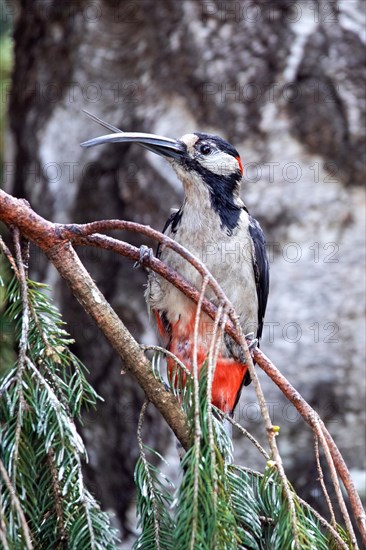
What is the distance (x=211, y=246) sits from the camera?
316 cm

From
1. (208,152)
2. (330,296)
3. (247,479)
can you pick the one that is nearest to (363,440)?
(330,296)

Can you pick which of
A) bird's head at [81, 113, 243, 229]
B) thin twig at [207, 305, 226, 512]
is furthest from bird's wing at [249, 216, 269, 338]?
thin twig at [207, 305, 226, 512]

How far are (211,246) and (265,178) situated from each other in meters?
0.93

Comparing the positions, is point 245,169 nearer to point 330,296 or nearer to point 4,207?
point 330,296

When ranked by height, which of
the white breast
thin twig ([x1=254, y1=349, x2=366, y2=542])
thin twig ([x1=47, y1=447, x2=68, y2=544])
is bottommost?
thin twig ([x1=47, y1=447, x2=68, y2=544])

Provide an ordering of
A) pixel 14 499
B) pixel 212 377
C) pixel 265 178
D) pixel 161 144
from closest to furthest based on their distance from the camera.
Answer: pixel 14 499 < pixel 212 377 < pixel 161 144 < pixel 265 178

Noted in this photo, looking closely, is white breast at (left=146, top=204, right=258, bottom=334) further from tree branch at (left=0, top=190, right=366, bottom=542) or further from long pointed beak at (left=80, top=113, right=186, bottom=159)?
tree branch at (left=0, top=190, right=366, bottom=542)

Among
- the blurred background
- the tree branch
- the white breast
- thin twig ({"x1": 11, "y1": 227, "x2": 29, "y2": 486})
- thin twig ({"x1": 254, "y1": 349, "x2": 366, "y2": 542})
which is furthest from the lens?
the blurred background

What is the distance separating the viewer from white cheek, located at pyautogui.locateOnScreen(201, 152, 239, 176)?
3.26 m

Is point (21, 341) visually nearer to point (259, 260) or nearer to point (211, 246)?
point (211, 246)

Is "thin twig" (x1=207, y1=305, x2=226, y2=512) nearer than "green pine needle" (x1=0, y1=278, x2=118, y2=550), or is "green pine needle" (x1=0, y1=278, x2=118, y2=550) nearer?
"thin twig" (x1=207, y1=305, x2=226, y2=512)

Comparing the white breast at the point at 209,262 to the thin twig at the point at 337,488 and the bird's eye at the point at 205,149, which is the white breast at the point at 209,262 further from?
the thin twig at the point at 337,488

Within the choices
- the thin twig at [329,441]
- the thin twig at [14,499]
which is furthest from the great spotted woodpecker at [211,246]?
the thin twig at [14,499]

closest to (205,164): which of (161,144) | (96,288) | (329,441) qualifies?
(161,144)
